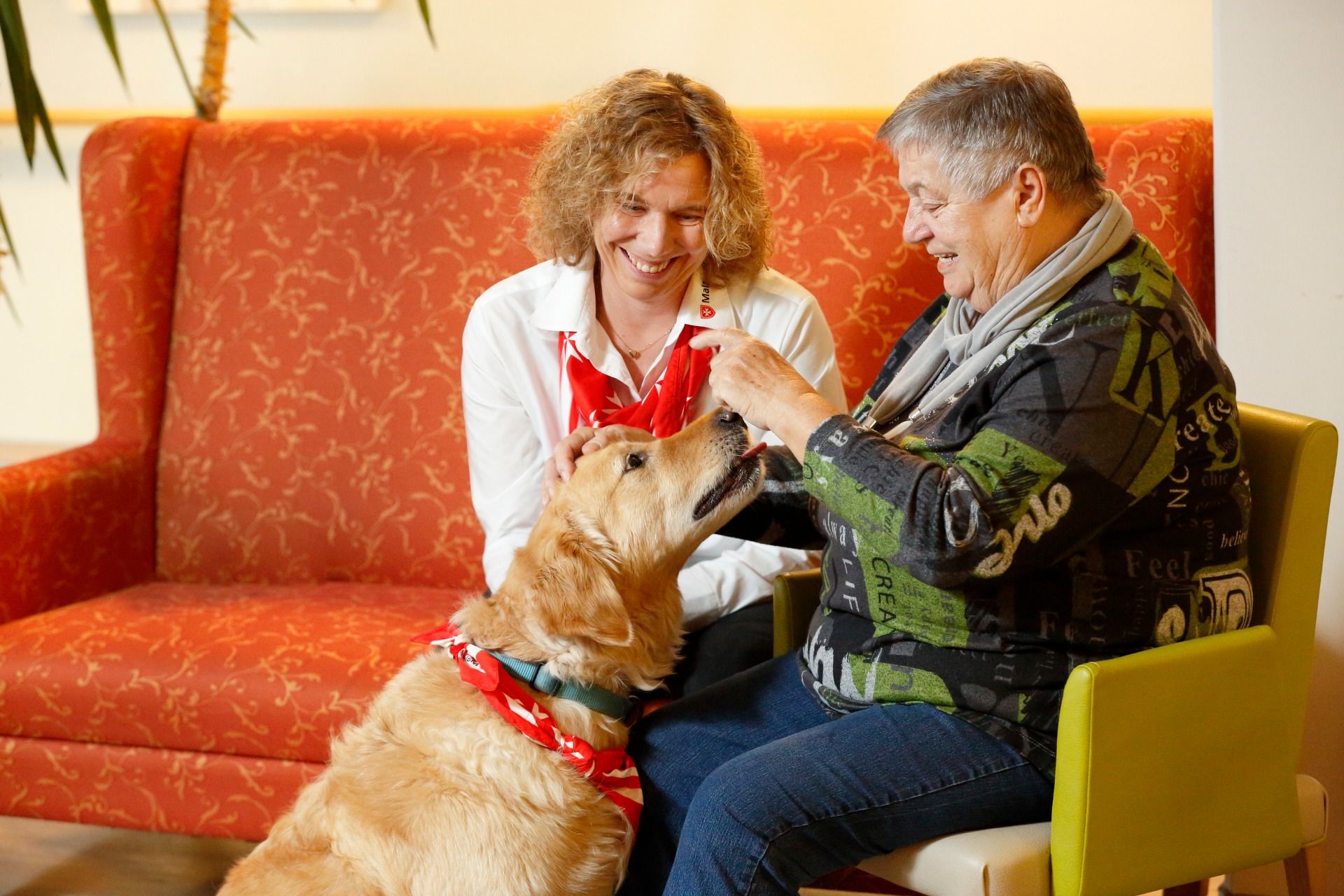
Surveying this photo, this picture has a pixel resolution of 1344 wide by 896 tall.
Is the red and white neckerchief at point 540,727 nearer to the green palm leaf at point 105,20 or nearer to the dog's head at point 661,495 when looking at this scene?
the dog's head at point 661,495

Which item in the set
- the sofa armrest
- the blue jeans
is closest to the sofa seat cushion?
the sofa armrest

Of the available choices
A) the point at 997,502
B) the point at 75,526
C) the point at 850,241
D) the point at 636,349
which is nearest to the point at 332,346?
the point at 75,526

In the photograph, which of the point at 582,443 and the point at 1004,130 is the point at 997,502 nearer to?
the point at 1004,130

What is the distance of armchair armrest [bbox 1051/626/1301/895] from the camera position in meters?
1.29

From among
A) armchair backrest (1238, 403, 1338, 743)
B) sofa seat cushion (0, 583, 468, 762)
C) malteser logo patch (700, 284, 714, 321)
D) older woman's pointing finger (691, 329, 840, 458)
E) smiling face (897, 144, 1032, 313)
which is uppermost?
smiling face (897, 144, 1032, 313)

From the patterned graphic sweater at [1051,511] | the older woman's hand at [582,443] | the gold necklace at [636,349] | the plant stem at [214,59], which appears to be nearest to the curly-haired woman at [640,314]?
the gold necklace at [636,349]

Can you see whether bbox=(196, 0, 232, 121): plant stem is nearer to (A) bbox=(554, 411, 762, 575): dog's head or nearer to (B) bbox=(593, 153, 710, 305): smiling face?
(B) bbox=(593, 153, 710, 305): smiling face

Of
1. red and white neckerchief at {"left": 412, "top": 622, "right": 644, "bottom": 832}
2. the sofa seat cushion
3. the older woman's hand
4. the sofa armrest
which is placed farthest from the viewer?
the sofa armrest

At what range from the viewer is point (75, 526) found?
2.63 m

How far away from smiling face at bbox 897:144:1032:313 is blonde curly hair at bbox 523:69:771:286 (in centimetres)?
58

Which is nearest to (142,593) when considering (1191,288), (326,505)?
(326,505)

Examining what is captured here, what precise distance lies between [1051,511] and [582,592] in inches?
23.2

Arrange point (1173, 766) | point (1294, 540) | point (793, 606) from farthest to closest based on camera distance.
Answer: point (793, 606)
point (1294, 540)
point (1173, 766)

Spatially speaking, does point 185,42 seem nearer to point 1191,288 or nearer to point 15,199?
point 15,199
